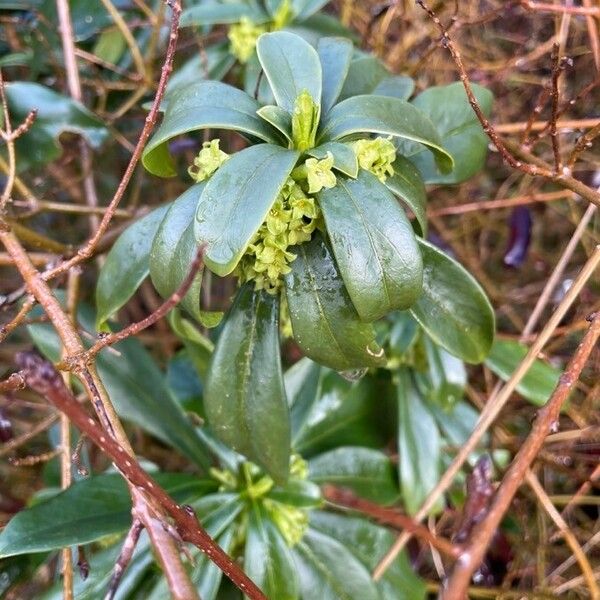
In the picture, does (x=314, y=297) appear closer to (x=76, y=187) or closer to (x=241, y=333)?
(x=241, y=333)

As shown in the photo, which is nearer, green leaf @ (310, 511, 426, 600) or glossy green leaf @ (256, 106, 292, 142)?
glossy green leaf @ (256, 106, 292, 142)

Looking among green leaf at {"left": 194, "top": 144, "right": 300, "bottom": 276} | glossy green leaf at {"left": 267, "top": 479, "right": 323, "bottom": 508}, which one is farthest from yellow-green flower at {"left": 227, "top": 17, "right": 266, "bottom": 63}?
glossy green leaf at {"left": 267, "top": 479, "right": 323, "bottom": 508}

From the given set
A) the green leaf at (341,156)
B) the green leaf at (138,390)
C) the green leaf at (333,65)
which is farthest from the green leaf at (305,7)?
the green leaf at (138,390)

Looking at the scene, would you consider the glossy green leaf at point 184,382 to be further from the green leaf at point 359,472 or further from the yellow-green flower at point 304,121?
the yellow-green flower at point 304,121

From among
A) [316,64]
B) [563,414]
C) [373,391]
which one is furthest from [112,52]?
[563,414]

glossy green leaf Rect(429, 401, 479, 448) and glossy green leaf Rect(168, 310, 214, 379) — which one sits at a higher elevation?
glossy green leaf Rect(168, 310, 214, 379)

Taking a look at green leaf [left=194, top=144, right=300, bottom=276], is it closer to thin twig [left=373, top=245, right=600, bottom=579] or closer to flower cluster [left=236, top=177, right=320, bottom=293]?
flower cluster [left=236, top=177, right=320, bottom=293]
